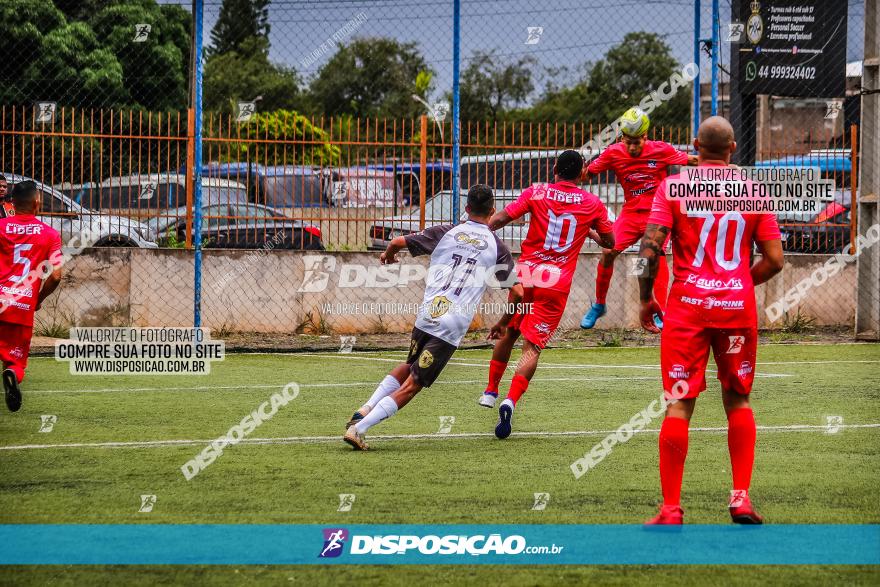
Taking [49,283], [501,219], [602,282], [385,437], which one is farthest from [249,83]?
[385,437]

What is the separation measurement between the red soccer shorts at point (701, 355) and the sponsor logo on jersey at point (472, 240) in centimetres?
272

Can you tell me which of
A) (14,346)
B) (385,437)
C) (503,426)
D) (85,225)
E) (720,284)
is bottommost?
(385,437)

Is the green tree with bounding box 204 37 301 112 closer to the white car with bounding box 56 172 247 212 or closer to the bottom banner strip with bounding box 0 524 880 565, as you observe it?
the white car with bounding box 56 172 247 212

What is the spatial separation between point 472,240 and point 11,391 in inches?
154

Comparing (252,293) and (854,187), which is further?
(854,187)

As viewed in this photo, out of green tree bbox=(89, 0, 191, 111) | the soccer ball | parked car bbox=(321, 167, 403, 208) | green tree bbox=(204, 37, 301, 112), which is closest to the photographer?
the soccer ball

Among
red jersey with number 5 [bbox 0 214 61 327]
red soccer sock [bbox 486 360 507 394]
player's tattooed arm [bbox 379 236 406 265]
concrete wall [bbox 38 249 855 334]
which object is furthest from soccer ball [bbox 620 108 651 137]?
concrete wall [bbox 38 249 855 334]

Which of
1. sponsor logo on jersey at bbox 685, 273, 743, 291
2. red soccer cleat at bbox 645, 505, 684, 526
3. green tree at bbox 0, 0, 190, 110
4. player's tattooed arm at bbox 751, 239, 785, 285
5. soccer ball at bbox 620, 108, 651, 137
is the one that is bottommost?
red soccer cleat at bbox 645, 505, 684, 526

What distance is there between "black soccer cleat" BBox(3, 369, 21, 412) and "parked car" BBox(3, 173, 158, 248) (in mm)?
6544

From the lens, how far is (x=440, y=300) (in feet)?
28.0

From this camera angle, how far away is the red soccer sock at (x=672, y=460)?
19.1 ft

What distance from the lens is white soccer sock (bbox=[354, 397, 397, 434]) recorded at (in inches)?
327

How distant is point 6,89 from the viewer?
3036 centimetres

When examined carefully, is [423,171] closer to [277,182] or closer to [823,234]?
[277,182]
